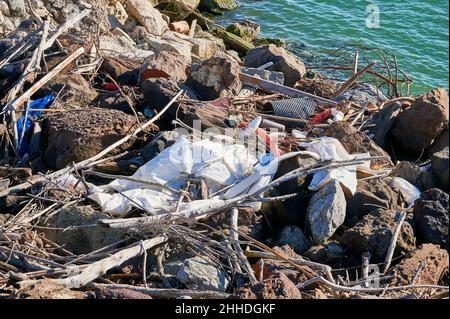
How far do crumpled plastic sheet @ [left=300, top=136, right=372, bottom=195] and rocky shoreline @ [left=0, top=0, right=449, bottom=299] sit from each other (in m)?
0.02

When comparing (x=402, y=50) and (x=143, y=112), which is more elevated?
(x=143, y=112)

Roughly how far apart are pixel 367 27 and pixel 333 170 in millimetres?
10957

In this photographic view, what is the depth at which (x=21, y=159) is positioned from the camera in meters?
6.41

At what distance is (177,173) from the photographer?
5836 mm

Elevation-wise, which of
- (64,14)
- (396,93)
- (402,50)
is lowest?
(402,50)

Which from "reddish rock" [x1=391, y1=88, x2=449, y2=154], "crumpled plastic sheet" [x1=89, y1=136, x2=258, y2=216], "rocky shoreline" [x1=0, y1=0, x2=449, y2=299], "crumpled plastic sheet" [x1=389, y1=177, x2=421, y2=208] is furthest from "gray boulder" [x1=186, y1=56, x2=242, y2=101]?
"crumpled plastic sheet" [x1=389, y1=177, x2=421, y2=208]

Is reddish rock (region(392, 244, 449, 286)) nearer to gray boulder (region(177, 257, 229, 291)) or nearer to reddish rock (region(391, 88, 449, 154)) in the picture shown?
gray boulder (region(177, 257, 229, 291))

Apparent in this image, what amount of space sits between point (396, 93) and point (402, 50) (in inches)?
248

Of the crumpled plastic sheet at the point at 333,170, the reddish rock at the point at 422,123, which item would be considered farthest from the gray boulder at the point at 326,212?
the reddish rock at the point at 422,123

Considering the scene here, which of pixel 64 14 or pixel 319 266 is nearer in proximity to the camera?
pixel 319 266

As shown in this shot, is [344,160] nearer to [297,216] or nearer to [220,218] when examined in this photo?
[297,216]

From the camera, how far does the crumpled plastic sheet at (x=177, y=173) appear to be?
217 inches
